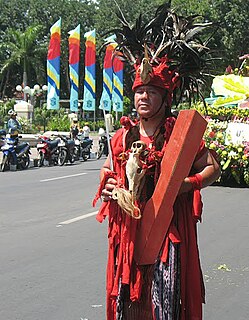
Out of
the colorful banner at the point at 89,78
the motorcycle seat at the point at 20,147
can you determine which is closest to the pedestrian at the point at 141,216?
the motorcycle seat at the point at 20,147

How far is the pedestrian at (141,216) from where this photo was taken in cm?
316

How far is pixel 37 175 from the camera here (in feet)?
50.5

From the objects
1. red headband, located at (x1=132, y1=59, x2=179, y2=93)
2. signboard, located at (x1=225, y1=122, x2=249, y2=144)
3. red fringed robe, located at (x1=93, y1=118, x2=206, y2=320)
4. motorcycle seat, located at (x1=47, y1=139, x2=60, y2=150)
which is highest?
red headband, located at (x1=132, y1=59, x2=179, y2=93)

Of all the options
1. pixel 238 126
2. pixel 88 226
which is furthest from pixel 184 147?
pixel 238 126

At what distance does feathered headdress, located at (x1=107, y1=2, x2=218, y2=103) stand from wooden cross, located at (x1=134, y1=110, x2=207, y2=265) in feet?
0.97

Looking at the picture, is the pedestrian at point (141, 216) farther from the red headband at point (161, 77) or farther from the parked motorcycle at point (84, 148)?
the parked motorcycle at point (84, 148)

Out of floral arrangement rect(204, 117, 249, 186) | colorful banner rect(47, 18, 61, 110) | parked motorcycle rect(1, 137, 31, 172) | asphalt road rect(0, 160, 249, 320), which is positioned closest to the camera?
asphalt road rect(0, 160, 249, 320)

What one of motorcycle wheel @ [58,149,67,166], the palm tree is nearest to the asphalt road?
motorcycle wheel @ [58,149,67,166]

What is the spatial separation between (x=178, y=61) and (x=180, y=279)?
118 centimetres

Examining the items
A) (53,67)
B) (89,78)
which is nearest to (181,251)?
(53,67)

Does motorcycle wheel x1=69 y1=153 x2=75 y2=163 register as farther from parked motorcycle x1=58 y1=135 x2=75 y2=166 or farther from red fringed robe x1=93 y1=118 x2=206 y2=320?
red fringed robe x1=93 y1=118 x2=206 y2=320

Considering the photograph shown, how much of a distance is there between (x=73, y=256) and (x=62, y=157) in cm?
1207

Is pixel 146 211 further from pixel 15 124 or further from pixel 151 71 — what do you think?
pixel 15 124

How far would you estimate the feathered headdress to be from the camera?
132 inches
